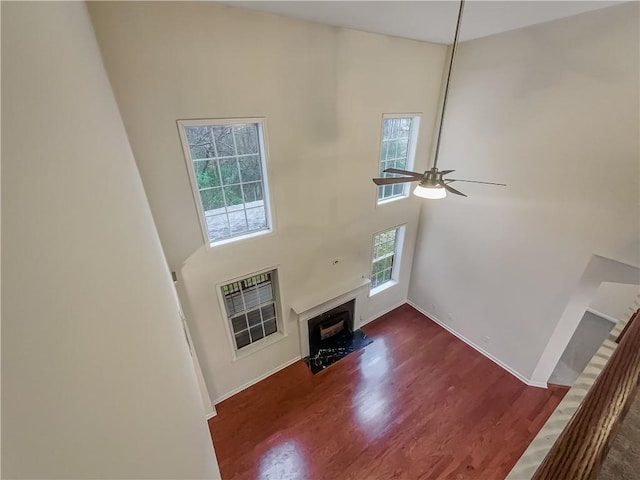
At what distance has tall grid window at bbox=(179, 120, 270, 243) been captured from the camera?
3.12 m

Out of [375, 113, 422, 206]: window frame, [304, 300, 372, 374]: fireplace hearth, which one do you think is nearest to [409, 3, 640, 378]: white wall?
[375, 113, 422, 206]: window frame

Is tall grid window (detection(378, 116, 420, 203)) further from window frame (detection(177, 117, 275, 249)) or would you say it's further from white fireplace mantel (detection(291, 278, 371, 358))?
window frame (detection(177, 117, 275, 249))

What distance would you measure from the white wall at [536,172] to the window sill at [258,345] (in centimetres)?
348

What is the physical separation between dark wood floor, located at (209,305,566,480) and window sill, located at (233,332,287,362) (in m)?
0.72

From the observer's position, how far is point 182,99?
9.07 feet

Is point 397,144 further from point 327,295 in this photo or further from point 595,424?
point 595,424

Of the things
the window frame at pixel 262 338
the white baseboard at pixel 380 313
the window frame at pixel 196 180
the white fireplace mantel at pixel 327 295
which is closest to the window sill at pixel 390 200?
the white fireplace mantel at pixel 327 295

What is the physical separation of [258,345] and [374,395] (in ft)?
6.92

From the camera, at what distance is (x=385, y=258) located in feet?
18.9

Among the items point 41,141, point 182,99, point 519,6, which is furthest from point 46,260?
point 519,6

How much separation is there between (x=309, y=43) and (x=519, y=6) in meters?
2.25

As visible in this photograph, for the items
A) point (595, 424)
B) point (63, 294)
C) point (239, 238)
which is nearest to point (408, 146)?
point (239, 238)

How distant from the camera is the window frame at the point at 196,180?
9.59 ft

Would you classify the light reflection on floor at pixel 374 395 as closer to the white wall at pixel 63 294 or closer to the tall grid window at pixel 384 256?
the tall grid window at pixel 384 256
